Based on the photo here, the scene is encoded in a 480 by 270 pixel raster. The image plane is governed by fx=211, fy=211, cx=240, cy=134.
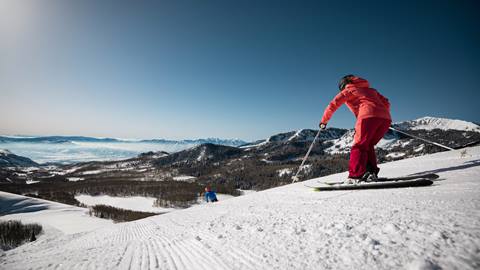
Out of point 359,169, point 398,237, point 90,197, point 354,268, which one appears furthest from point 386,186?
point 90,197

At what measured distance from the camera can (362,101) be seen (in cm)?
462

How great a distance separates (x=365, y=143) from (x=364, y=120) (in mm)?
482

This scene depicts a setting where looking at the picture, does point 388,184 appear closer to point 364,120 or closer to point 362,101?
point 364,120

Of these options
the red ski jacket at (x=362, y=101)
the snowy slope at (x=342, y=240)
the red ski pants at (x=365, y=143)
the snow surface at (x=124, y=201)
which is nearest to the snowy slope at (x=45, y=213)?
the snow surface at (x=124, y=201)

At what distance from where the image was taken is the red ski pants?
14.4ft

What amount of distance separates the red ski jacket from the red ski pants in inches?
5.2

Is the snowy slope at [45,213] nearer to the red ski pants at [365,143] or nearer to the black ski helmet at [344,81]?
the red ski pants at [365,143]

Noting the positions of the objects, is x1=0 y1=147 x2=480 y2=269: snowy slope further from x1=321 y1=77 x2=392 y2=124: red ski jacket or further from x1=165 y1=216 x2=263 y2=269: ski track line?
x1=321 y1=77 x2=392 y2=124: red ski jacket

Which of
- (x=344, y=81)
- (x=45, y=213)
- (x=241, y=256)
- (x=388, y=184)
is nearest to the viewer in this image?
(x=241, y=256)

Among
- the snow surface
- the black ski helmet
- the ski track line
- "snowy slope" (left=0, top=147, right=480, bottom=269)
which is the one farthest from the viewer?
the snow surface

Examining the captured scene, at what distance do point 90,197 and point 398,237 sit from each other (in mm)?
196527

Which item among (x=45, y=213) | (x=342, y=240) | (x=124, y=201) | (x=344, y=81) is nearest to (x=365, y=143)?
(x=344, y=81)

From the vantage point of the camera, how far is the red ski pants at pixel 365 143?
4.38 m

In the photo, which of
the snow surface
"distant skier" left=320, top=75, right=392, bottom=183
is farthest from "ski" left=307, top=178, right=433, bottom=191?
the snow surface
